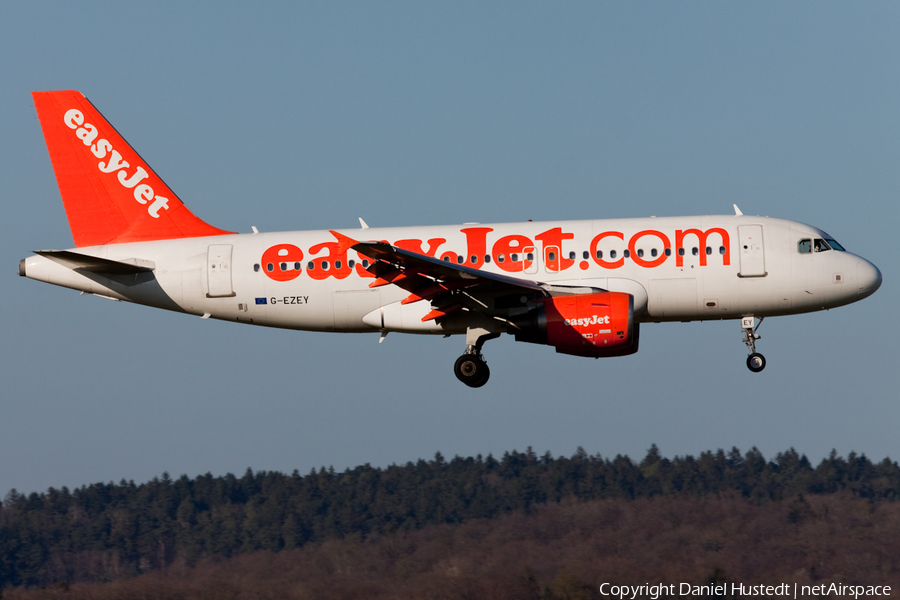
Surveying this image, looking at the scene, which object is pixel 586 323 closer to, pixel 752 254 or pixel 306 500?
pixel 752 254

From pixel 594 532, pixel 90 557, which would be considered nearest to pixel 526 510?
pixel 594 532

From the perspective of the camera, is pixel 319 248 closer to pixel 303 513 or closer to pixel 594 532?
pixel 594 532

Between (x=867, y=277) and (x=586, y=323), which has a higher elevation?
(x=867, y=277)

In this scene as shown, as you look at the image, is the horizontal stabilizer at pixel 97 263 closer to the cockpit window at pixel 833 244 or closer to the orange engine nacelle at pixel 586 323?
the orange engine nacelle at pixel 586 323

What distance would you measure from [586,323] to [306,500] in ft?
166

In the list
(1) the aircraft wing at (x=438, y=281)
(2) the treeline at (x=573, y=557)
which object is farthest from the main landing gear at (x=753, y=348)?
(2) the treeline at (x=573, y=557)

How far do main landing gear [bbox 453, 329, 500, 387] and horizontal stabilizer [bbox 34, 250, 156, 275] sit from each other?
997cm

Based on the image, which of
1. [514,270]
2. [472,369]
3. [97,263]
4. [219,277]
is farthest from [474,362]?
[97,263]

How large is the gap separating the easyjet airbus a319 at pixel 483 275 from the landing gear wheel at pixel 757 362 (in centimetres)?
4

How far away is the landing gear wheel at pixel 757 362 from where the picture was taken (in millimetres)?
32156

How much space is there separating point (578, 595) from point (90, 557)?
139ft

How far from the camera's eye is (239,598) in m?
38.9

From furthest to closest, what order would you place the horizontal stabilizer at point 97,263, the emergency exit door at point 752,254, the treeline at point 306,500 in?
the treeline at point 306,500 < the horizontal stabilizer at point 97,263 < the emergency exit door at point 752,254

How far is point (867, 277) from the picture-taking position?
31.8 metres
